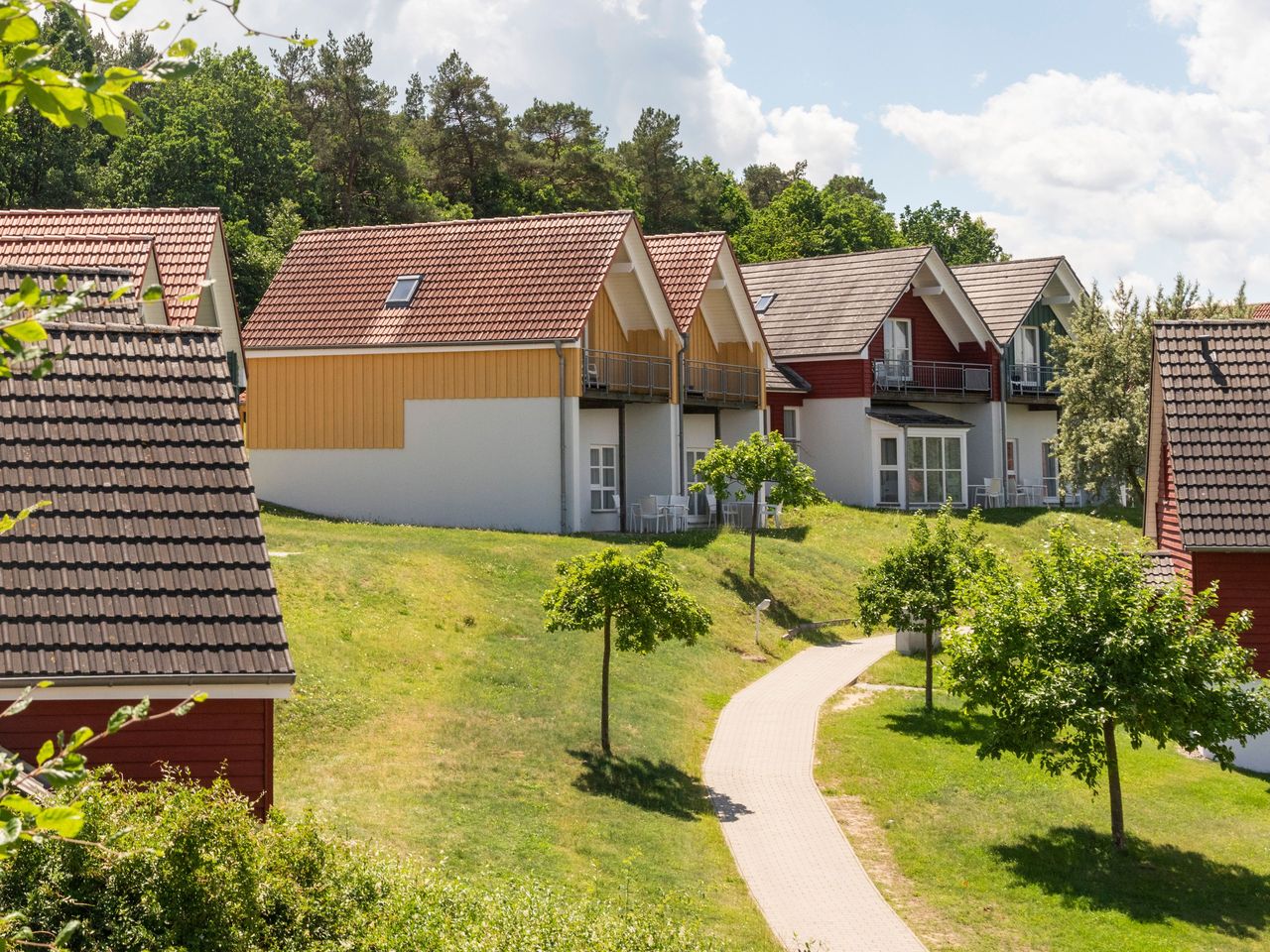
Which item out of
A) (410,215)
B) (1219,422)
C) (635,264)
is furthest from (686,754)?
(410,215)

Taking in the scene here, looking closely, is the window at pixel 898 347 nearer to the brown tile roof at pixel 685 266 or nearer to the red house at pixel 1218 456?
the brown tile roof at pixel 685 266

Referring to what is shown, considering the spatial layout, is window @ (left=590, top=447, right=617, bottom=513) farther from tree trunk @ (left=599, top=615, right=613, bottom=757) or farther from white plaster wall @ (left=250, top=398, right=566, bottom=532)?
tree trunk @ (left=599, top=615, right=613, bottom=757)

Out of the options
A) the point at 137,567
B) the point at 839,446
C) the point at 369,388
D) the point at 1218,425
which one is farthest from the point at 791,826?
the point at 839,446

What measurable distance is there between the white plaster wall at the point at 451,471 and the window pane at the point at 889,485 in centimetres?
1545

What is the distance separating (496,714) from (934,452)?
29.4 meters

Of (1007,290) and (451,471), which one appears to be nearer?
(451,471)

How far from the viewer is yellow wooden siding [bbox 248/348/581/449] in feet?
113

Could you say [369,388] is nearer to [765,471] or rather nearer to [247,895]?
[765,471]

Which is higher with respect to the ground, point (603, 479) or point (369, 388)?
point (369, 388)

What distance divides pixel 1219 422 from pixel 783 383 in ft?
74.4

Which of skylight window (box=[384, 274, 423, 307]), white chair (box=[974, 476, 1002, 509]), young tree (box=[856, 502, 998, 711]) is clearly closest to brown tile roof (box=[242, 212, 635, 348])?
skylight window (box=[384, 274, 423, 307])

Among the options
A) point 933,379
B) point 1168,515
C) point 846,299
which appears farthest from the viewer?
point 933,379

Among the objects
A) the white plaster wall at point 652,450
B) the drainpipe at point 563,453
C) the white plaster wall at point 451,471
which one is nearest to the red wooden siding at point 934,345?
the white plaster wall at point 652,450

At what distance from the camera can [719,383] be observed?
40.8 m
